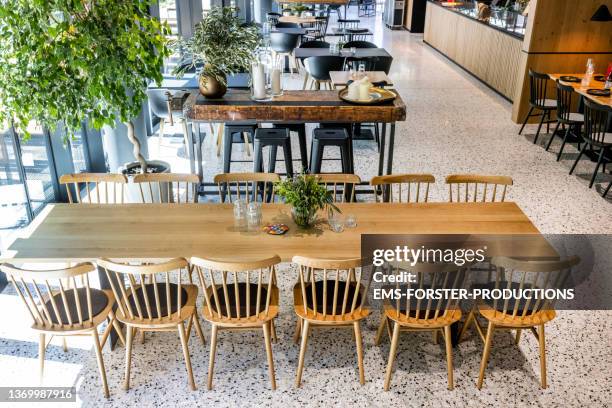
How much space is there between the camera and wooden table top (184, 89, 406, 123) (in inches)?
170

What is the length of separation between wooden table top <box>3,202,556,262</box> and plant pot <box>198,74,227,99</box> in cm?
134

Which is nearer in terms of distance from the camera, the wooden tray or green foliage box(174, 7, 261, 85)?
green foliage box(174, 7, 261, 85)

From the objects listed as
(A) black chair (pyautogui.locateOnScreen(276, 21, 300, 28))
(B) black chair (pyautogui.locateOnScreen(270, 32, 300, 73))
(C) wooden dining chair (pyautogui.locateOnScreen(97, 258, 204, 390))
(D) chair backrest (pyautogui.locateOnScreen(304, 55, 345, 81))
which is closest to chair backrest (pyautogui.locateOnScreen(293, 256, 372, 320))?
(C) wooden dining chair (pyautogui.locateOnScreen(97, 258, 204, 390))

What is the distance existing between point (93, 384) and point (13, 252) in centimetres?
83

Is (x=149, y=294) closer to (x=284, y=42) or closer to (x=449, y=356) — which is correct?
(x=449, y=356)

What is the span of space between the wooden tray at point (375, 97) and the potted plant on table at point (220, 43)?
82 centimetres

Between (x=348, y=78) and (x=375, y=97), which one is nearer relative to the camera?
(x=375, y=97)

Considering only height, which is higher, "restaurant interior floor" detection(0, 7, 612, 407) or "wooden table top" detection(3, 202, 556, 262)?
"wooden table top" detection(3, 202, 556, 262)

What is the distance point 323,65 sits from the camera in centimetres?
716

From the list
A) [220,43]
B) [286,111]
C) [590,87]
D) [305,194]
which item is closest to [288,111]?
[286,111]

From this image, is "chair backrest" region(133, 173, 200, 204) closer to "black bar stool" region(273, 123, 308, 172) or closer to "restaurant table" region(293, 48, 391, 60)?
"black bar stool" region(273, 123, 308, 172)

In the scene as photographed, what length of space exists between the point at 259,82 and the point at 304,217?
5.55 ft

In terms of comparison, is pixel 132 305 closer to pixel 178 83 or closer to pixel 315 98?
pixel 315 98

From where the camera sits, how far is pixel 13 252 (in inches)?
114
